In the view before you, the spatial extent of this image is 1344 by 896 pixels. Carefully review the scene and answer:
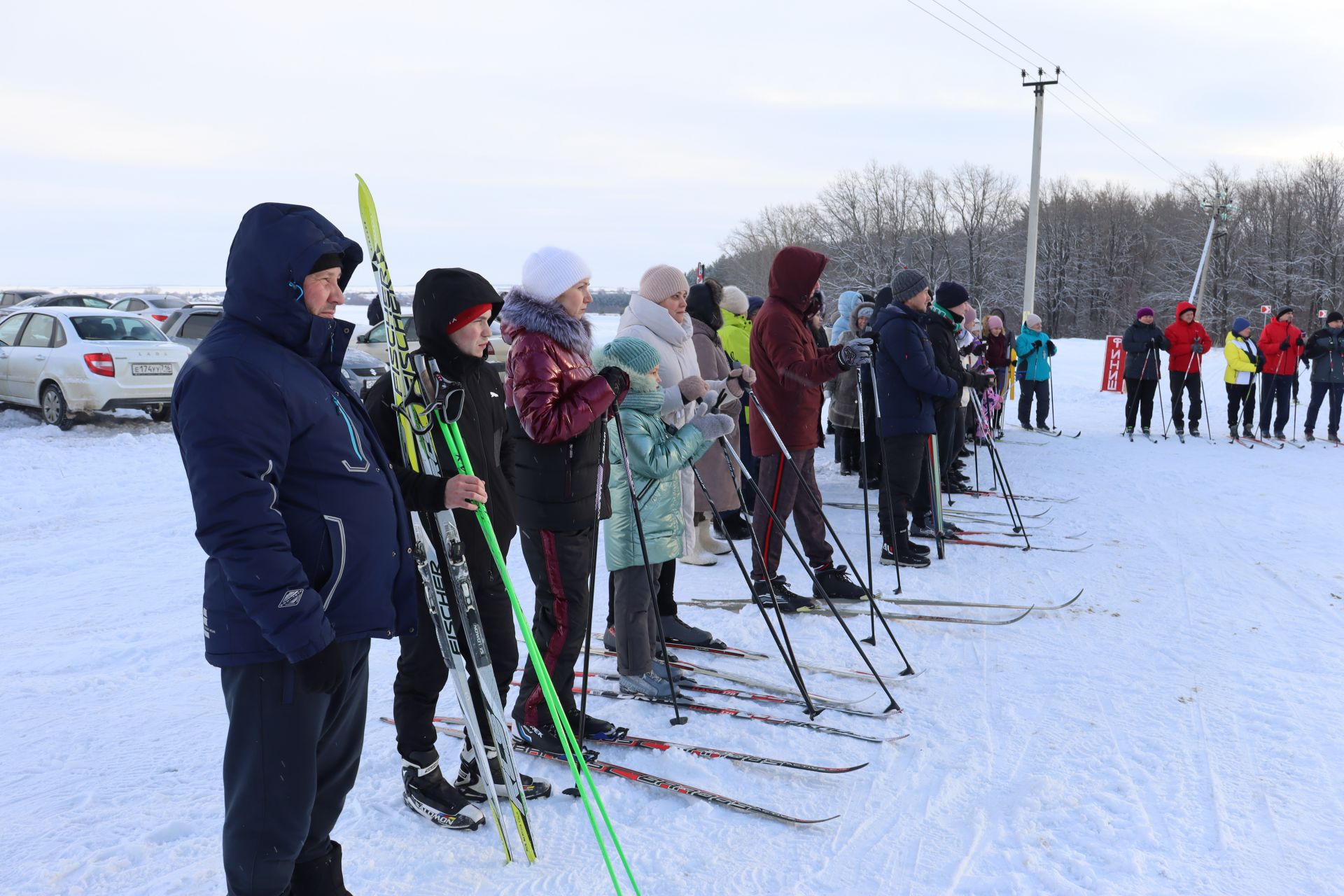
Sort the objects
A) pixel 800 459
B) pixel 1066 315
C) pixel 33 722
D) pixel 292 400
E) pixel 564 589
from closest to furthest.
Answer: pixel 292 400 → pixel 564 589 → pixel 33 722 → pixel 800 459 → pixel 1066 315

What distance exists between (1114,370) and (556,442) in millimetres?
20423

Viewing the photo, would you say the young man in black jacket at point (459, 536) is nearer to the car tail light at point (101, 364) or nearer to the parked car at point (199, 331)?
the car tail light at point (101, 364)

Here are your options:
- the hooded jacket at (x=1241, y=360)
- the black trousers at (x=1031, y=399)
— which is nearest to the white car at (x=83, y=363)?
the black trousers at (x=1031, y=399)

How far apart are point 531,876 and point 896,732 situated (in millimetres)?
1634

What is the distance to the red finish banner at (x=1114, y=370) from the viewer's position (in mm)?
20062

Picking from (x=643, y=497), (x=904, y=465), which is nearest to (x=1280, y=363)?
(x=904, y=465)

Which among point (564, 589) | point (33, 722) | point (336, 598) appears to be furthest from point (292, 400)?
point (33, 722)

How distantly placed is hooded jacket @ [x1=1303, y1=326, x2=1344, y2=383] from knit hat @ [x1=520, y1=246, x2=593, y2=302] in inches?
488

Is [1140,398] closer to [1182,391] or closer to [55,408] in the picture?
[1182,391]

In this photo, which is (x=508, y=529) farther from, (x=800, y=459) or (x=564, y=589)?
(x=800, y=459)

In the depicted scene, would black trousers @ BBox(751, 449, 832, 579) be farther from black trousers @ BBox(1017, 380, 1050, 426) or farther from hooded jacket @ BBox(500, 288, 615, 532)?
black trousers @ BBox(1017, 380, 1050, 426)

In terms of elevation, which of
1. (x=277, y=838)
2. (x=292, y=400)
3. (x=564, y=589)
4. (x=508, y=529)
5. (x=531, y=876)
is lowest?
(x=531, y=876)

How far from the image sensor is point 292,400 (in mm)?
1999

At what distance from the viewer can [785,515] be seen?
5.23m
